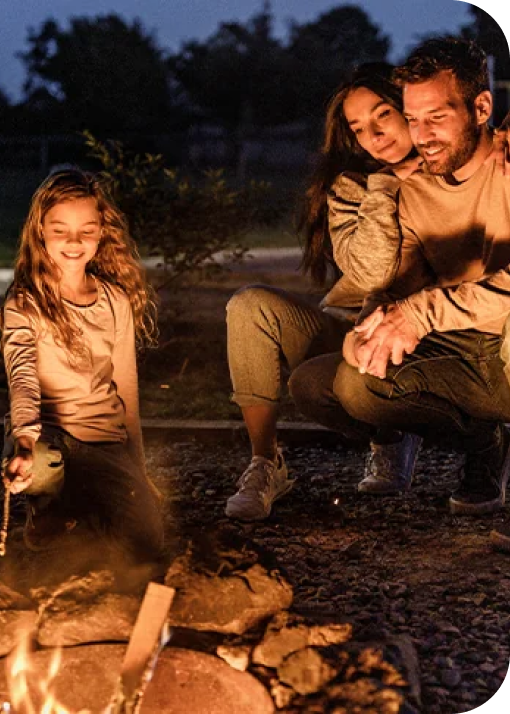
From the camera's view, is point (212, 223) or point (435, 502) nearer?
point (435, 502)

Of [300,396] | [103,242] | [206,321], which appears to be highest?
[103,242]

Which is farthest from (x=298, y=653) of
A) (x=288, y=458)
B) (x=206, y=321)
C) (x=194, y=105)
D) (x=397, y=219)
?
(x=194, y=105)

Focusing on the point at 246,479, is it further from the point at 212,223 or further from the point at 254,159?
the point at 254,159

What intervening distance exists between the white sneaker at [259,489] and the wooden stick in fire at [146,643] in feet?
4.98

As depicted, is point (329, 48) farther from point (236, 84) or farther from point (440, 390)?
point (440, 390)

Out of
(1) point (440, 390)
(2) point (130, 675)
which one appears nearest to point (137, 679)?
(2) point (130, 675)

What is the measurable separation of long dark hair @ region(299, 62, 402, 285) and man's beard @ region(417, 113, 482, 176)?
359mm

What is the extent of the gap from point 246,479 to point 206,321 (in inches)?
186

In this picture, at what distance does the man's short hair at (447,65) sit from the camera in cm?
391

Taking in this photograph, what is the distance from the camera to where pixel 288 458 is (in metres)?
5.12

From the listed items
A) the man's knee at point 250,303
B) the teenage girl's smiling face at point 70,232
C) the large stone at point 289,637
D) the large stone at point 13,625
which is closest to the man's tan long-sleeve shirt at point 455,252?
the man's knee at point 250,303

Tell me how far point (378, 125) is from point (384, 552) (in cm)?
159

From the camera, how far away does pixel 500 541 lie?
3762 millimetres

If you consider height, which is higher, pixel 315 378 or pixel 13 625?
pixel 315 378
